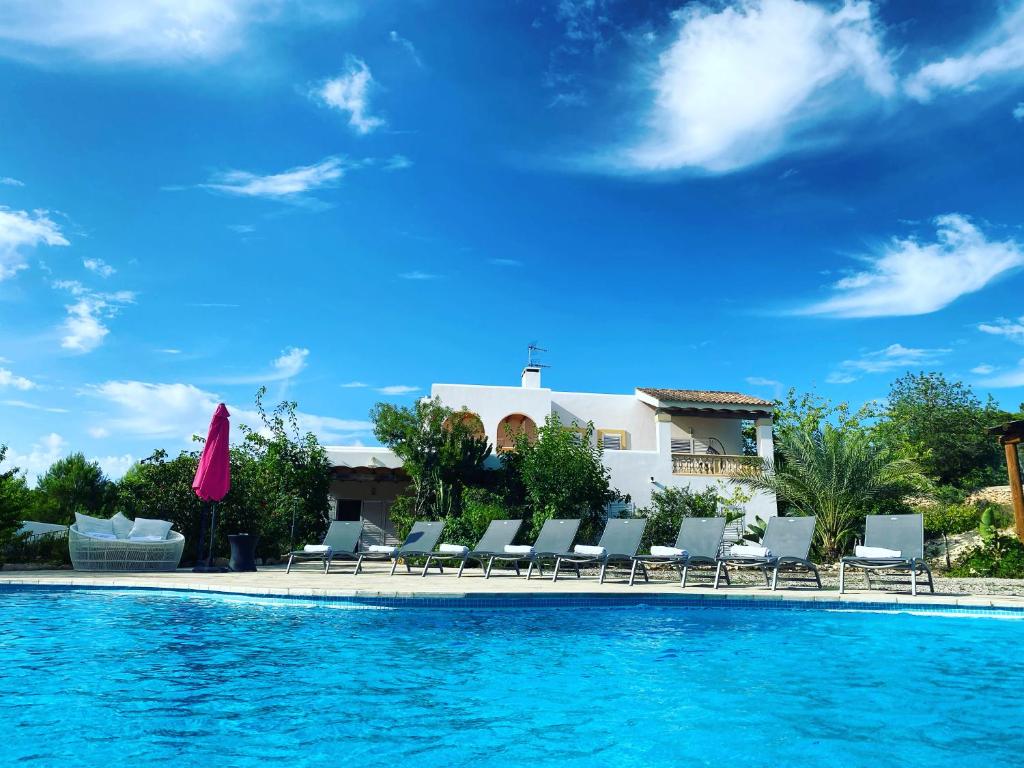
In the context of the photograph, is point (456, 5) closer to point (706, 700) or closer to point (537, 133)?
point (537, 133)

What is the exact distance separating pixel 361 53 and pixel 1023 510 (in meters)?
17.8

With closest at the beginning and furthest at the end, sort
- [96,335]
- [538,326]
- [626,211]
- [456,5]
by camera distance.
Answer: [456,5]
[96,335]
[626,211]
[538,326]

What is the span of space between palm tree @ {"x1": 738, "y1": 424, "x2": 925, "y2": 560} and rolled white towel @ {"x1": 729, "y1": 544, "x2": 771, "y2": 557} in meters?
6.98

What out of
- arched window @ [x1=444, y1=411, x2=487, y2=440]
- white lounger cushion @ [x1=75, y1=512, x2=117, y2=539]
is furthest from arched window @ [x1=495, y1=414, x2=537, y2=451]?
white lounger cushion @ [x1=75, y1=512, x2=117, y2=539]

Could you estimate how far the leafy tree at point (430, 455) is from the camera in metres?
21.6

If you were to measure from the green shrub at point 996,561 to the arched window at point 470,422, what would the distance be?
538 inches

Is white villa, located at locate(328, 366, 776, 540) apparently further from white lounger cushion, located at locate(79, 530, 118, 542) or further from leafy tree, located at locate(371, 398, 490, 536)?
white lounger cushion, located at locate(79, 530, 118, 542)

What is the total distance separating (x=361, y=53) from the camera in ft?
52.9

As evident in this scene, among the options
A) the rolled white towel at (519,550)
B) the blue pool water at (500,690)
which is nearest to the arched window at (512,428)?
the rolled white towel at (519,550)

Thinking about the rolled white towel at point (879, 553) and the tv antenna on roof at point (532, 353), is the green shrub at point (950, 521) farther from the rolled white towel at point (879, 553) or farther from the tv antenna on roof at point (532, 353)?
the tv antenna on roof at point (532, 353)

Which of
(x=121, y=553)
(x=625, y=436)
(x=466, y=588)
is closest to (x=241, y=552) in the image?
(x=121, y=553)

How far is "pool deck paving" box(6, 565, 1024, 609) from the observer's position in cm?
959

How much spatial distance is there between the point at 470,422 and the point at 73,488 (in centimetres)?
1190

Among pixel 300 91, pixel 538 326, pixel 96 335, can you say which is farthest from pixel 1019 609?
pixel 538 326
